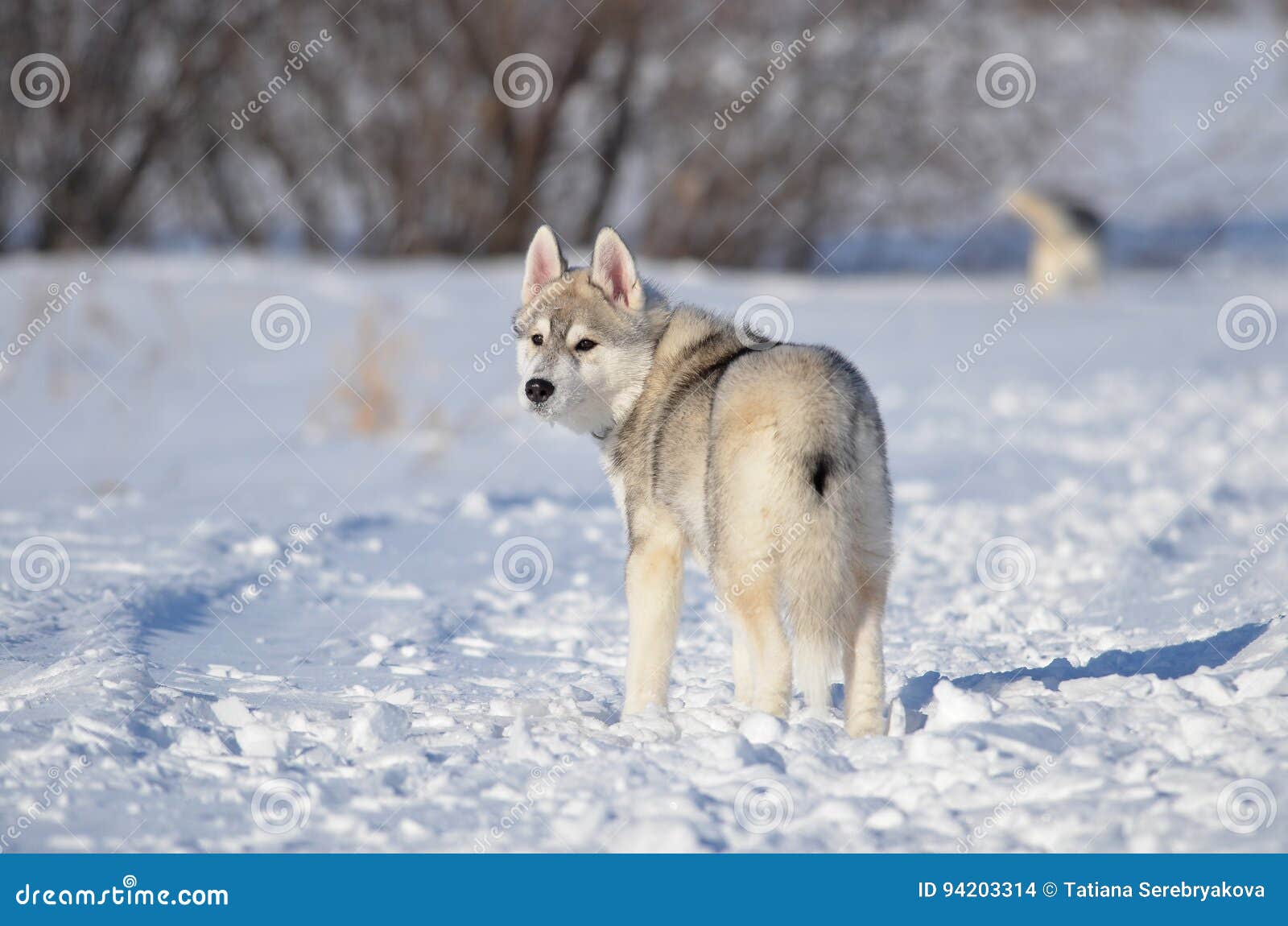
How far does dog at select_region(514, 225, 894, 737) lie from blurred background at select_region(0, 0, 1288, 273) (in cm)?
1722

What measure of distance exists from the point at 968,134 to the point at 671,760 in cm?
2145

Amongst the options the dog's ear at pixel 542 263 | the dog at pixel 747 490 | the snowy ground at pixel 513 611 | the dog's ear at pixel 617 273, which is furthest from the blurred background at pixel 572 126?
the dog at pixel 747 490

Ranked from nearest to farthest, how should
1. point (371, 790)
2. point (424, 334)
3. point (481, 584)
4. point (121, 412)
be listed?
point (371, 790), point (481, 584), point (121, 412), point (424, 334)

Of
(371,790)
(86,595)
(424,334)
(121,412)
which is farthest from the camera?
(424,334)

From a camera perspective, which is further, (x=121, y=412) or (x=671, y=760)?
(x=121, y=412)

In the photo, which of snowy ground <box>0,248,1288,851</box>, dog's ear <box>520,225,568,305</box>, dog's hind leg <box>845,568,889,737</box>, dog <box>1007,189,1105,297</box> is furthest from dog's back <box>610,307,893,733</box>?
dog <box>1007,189,1105,297</box>

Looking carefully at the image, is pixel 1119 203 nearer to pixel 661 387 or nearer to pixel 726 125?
pixel 726 125

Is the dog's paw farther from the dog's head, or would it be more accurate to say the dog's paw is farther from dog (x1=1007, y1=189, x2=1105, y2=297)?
dog (x1=1007, y1=189, x2=1105, y2=297)

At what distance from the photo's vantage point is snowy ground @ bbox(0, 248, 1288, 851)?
142 inches

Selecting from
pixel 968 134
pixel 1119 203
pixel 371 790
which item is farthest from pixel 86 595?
pixel 1119 203

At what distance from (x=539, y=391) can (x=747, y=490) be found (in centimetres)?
115

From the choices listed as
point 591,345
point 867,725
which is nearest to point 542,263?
point 591,345

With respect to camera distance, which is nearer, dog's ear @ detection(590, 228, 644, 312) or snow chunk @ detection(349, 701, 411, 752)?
snow chunk @ detection(349, 701, 411, 752)

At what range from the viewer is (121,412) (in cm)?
1252
